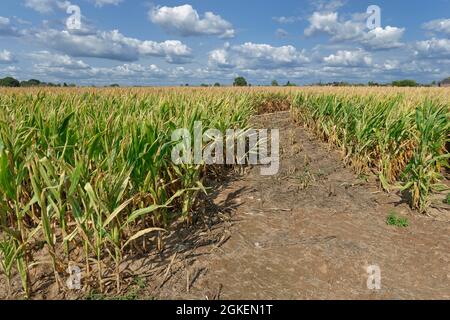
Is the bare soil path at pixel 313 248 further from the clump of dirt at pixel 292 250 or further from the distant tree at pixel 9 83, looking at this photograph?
the distant tree at pixel 9 83

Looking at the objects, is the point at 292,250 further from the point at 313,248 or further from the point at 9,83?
the point at 9,83

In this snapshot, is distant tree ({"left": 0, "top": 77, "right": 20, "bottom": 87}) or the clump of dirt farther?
distant tree ({"left": 0, "top": 77, "right": 20, "bottom": 87})

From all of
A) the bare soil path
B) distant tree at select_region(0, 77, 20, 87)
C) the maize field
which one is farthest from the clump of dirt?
distant tree at select_region(0, 77, 20, 87)

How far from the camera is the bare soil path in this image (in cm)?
231

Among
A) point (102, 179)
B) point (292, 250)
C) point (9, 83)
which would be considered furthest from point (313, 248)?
point (9, 83)

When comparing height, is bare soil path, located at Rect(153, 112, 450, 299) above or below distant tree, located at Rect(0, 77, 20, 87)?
below

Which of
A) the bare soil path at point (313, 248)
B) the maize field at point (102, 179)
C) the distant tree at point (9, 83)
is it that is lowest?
the bare soil path at point (313, 248)

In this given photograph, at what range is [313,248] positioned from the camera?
281 centimetres

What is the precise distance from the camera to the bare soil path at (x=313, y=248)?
231 centimetres

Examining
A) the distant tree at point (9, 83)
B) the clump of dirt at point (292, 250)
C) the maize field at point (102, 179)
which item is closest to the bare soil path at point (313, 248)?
the clump of dirt at point (292, 250)

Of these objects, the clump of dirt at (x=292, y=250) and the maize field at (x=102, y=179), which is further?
the clump of dirt at (x=292, y=250)

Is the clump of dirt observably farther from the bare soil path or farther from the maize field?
the maize field
